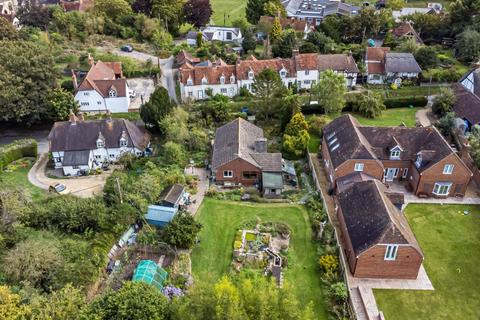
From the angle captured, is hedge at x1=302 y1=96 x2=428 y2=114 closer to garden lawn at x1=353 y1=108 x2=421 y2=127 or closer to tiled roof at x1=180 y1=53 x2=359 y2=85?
garden lawn at x1=353 y1=108 x2=421 y2=127

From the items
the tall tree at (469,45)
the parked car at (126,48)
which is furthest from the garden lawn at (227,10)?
the tall tree at (469,45)

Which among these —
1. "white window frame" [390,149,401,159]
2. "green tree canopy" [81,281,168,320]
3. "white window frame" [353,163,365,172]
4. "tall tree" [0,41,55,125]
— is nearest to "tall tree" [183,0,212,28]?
"tall tree" [0,41,55,125]

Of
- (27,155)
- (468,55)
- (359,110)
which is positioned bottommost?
(27,155)

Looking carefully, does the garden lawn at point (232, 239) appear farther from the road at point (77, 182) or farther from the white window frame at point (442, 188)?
the white window frame at point (442, 188)

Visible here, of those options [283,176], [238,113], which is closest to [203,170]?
[283,176]

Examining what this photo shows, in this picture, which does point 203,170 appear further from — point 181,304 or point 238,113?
point 181,304

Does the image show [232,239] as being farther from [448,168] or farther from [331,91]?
[331,91]

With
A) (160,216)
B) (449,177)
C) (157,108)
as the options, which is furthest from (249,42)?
(160,216)
